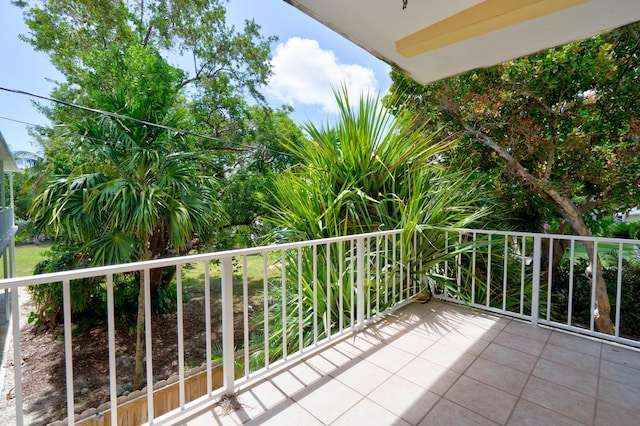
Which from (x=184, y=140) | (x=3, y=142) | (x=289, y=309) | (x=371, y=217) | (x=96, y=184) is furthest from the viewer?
(x=3, y=142)

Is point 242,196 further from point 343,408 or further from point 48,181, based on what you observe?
point 343,408

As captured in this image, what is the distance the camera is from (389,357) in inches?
91.3

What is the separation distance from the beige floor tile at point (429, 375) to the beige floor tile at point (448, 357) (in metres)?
0.06

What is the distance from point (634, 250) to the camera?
275 inches

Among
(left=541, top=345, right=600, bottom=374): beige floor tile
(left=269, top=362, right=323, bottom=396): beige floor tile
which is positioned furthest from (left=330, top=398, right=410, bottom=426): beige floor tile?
(left=541, top=345, right=600, bottom=374): beige floor tile

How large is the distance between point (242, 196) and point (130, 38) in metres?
5.45

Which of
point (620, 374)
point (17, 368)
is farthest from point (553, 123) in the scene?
point (17, 368)

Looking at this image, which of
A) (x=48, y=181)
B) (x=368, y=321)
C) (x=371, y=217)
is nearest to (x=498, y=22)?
(x=371, y=217)

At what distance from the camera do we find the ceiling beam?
77.7 inches

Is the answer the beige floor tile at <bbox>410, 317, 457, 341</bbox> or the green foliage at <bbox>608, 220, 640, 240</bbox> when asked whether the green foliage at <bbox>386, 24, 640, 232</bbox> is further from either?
the green foliage at <bbox>608, 220, 640, 240</bbox>

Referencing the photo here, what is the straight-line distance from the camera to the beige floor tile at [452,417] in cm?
165

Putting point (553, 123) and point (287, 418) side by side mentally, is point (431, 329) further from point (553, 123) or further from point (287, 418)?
point (553, 123)

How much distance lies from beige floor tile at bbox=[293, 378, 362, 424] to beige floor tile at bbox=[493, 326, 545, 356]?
57.5 inches

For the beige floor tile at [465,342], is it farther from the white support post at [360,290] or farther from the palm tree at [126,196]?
the palm tree at [126,196]
